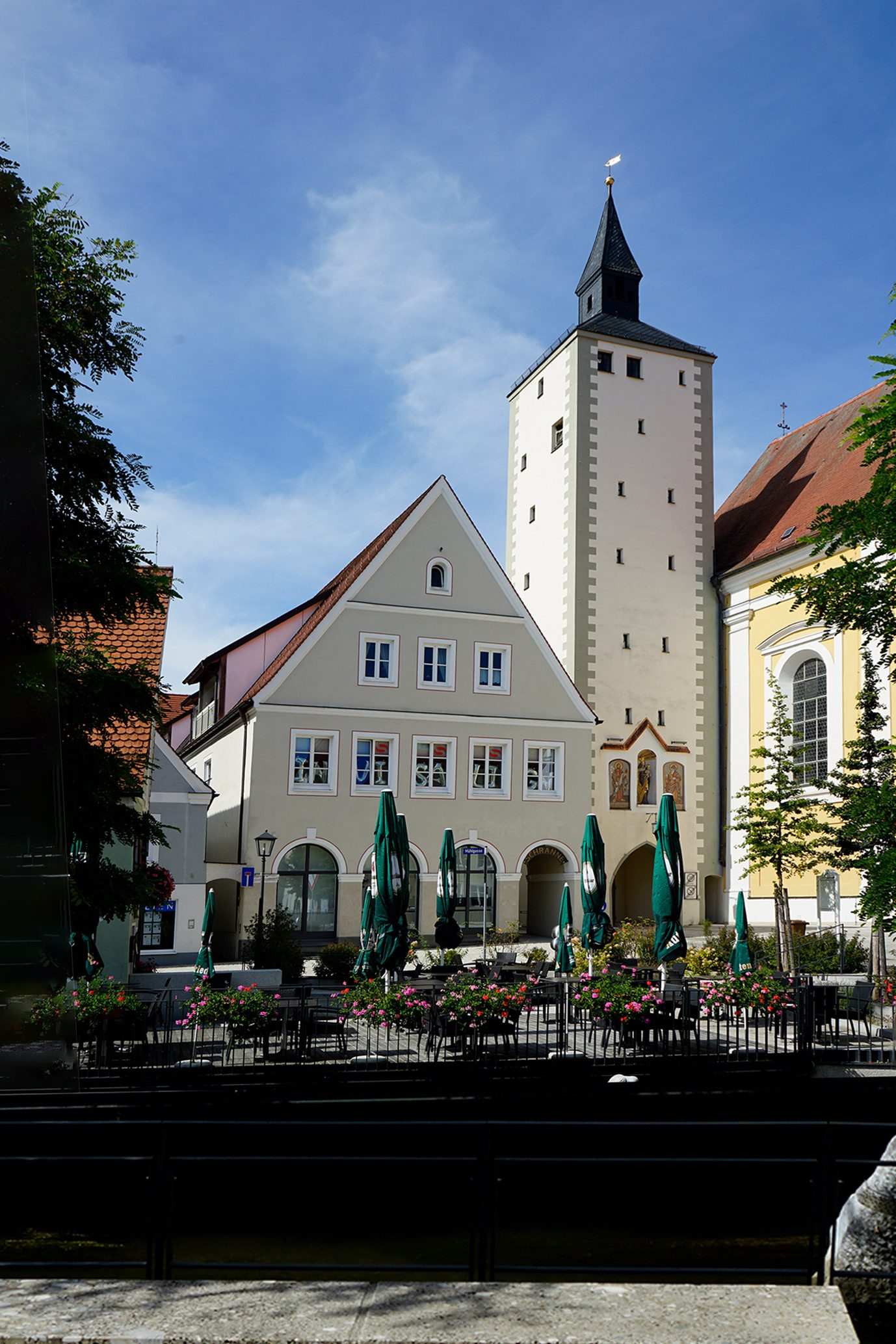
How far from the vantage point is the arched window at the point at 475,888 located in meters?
32.4

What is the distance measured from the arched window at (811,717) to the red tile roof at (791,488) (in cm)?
435

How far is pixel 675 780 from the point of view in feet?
128

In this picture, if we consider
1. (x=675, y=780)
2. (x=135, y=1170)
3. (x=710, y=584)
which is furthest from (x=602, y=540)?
(x=135, y=1170)

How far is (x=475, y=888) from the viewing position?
1297 inches

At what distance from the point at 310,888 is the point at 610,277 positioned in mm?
27754

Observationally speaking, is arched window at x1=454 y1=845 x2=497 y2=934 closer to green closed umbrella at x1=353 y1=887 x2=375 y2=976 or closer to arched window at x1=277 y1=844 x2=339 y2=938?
arched window at x1=277 y1=844 x2=339 y2=938

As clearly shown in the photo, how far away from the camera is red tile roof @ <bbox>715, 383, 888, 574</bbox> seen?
36844 mm

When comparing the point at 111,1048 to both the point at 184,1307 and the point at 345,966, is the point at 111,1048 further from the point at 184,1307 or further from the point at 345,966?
the point at 345,966

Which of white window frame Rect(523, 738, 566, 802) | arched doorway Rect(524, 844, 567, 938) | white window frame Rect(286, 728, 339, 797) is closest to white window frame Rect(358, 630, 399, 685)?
white window frame Rect(286, 728, 339, 797)

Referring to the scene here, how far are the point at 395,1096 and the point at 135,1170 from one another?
111 inches

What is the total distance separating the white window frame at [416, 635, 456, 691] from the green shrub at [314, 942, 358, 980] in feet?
33.6

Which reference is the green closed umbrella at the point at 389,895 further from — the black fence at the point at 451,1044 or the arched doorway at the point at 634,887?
the arched doorway at the point at 634,887

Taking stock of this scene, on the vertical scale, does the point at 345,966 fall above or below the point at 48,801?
below

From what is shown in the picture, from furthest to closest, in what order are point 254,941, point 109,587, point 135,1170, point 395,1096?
1. point 254,941
2. point 109,587
3. point 395,1096
4. point 135,1170
